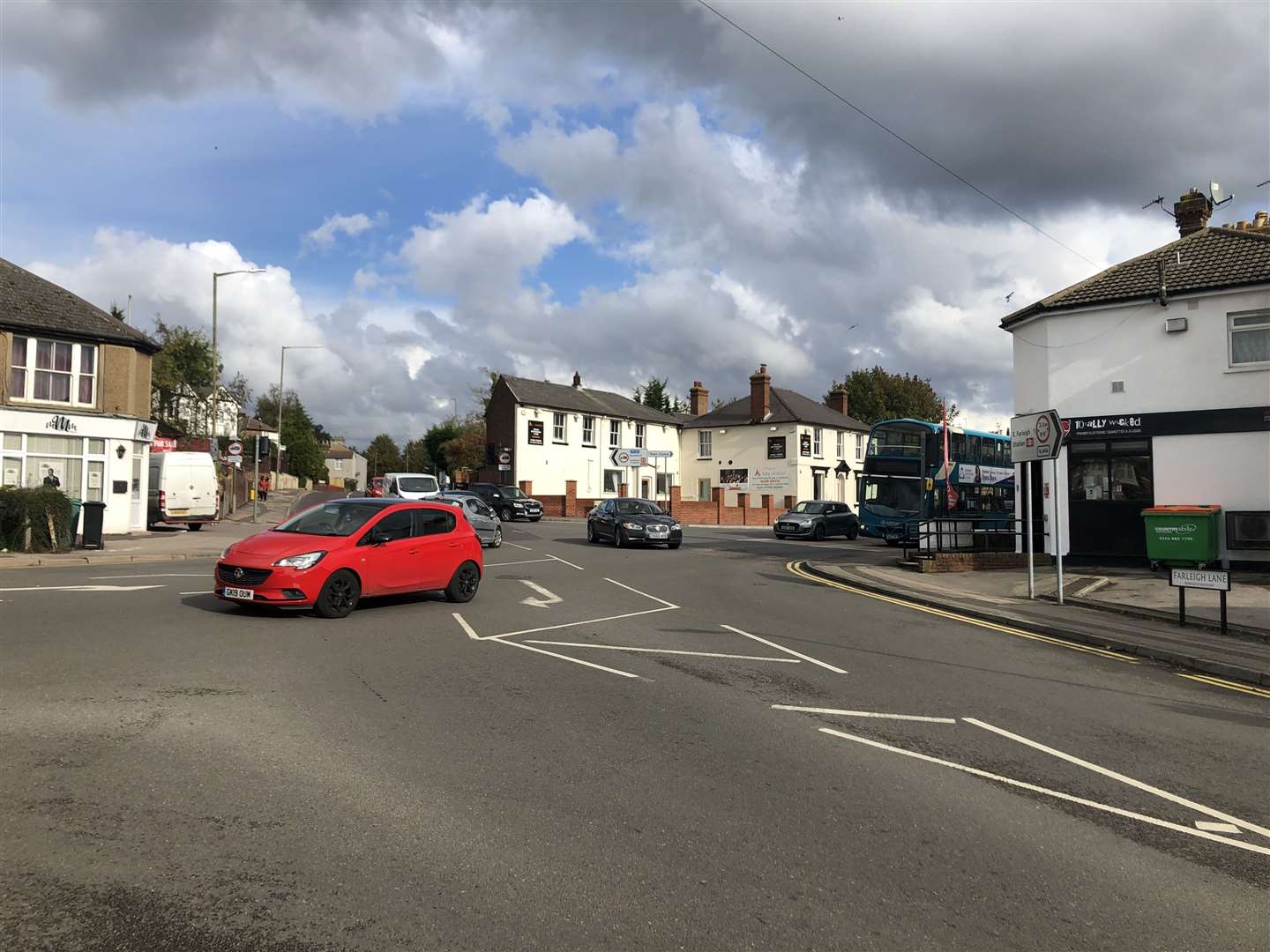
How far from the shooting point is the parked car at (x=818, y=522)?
34156 millimetres

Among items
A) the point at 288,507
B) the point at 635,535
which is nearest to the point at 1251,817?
the point at 635,535

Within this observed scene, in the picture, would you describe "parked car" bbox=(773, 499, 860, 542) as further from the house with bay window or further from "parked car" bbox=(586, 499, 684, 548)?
the house with bay window

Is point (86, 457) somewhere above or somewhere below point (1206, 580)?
above

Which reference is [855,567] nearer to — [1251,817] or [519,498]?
[1251,817]

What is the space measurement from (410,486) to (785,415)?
3224 centimetres

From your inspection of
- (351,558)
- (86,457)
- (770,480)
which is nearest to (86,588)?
(351,558)

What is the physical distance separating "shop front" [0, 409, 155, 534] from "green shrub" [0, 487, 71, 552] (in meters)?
3.52

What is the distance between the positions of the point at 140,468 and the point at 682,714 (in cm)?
2586

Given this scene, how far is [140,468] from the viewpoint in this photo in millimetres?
26906

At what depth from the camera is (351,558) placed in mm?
10906

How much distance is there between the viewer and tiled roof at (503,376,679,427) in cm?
5381

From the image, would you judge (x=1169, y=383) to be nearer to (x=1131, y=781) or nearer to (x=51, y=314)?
(x=1131, y=781)

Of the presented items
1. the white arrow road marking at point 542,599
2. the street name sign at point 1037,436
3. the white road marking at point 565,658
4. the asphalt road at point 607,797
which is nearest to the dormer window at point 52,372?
the white arrow road marking at point 542,599

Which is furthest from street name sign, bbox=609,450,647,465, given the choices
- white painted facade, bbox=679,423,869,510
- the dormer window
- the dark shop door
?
the dark shop door
